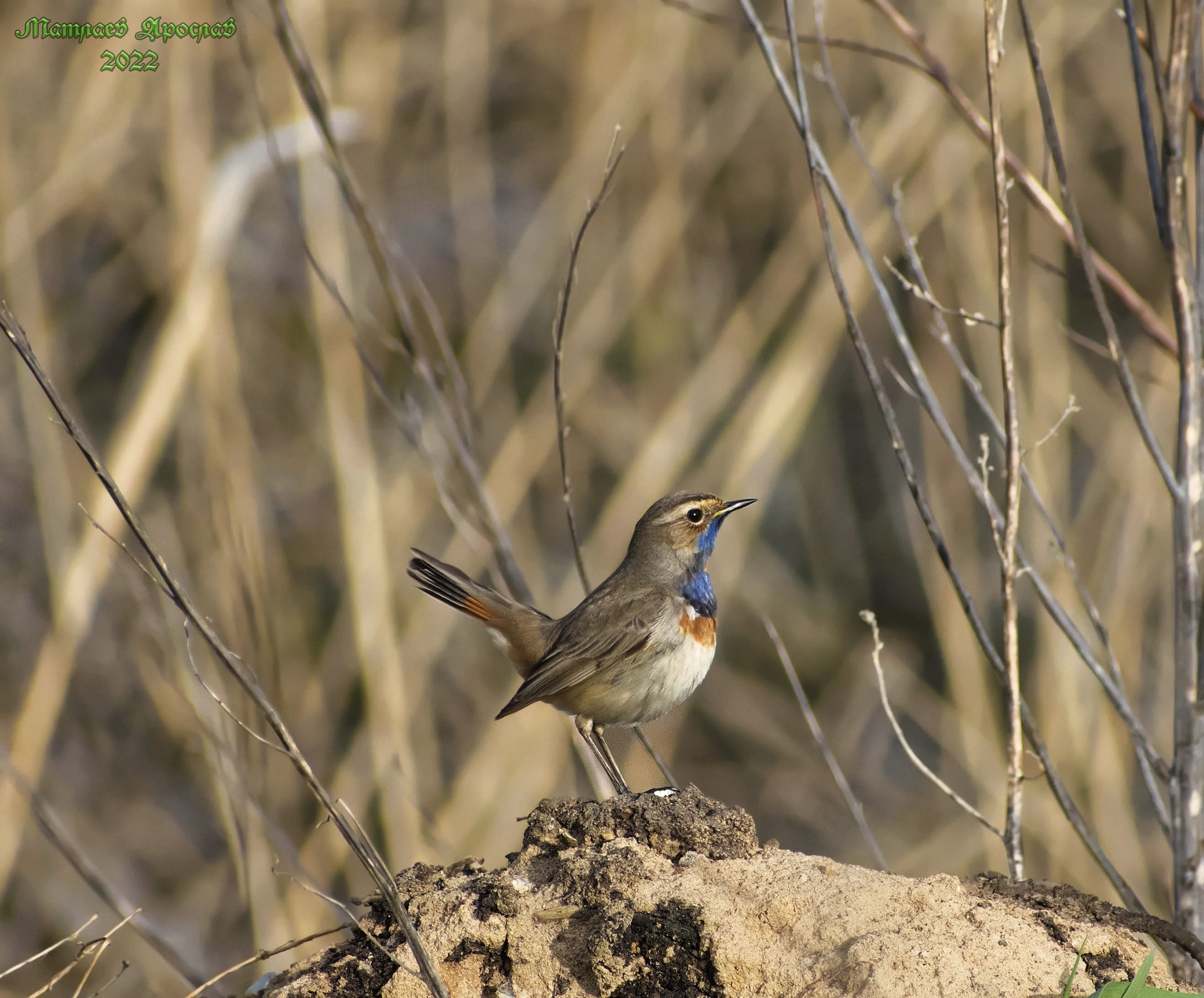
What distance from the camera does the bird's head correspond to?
390 centimetres

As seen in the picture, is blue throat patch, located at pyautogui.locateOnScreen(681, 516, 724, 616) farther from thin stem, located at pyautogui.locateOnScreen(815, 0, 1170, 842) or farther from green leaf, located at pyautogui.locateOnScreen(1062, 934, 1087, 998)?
green leaf, located at pyautogui.locateOnScreen(1062, 934, 1087, 998)

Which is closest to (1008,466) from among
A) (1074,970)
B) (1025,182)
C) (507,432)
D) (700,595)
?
(1025,182)

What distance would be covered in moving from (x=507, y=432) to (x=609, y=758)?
119 inches

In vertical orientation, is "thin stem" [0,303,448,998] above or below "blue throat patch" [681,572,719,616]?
above

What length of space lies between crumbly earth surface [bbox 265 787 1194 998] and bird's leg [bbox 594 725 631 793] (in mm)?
1103

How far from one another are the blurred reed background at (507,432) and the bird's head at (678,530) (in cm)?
99

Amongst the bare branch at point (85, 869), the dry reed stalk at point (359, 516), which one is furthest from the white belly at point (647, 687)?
the dry reed stalk at point (359, 516)

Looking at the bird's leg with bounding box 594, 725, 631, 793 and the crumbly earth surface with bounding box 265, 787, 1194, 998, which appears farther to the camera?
the bird's leg with bounding box 594, 725, 631, 793

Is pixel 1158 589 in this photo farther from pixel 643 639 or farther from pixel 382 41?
pixel 382 41

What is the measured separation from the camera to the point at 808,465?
25.8 feet

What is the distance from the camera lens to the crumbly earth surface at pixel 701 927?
1.93 meters

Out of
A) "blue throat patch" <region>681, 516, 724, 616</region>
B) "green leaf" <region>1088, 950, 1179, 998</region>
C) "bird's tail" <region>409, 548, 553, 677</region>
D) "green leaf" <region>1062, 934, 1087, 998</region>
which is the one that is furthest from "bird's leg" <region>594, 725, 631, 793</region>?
"green leaf" <region>1088, 950, 1179, 998</region>

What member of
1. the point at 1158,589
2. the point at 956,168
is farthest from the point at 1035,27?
the point at 1158,589

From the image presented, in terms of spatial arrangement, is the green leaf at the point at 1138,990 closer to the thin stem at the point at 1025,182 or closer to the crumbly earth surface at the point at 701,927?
the crumbly earth surface at the point at 701,927
